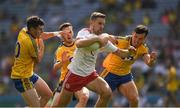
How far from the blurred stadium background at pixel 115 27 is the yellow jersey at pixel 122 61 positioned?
7.83m

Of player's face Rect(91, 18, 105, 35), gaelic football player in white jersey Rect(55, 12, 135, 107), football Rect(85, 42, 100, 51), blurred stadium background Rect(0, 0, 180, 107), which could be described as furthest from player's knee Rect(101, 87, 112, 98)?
blurred stadium background Rect(0, 0, 180, 107)

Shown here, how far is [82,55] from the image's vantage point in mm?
13172

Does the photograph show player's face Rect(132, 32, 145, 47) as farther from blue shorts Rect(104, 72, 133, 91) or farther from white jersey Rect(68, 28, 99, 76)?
white jersey Rect(68, 28, 99, 76)

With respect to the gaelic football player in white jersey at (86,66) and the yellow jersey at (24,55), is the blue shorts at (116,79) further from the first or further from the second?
the yellow jersey at (24,55)

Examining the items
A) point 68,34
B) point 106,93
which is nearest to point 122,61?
point 68,34

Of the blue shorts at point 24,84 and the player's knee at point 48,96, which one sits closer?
the blue shorts at point 24,84

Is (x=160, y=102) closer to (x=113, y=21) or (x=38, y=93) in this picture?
(x=113, y=21)

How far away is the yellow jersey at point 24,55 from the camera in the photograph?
13.6m

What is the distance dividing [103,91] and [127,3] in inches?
624

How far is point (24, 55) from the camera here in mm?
13789

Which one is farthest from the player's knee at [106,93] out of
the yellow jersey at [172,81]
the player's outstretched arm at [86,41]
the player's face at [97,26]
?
the yellow jersey at [172,81]

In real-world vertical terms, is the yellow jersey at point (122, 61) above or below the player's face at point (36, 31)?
below

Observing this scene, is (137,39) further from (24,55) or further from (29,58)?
(24,55)

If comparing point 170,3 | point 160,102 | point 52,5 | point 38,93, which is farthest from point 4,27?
point 38,93
